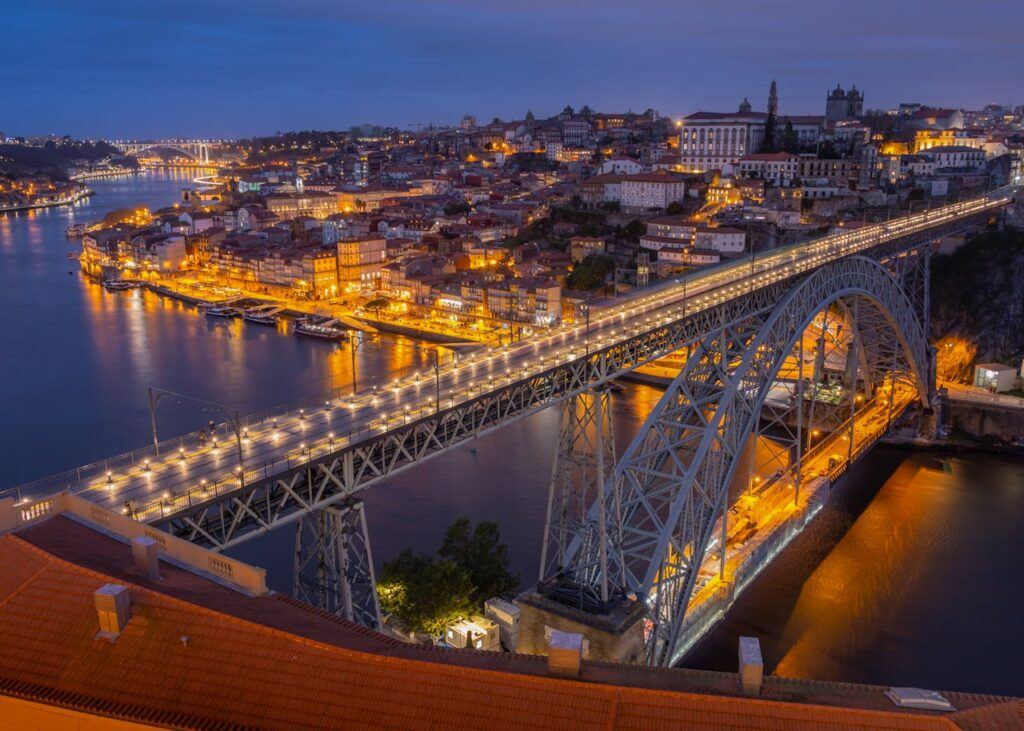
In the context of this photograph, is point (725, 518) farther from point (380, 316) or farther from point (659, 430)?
point (380, 316)

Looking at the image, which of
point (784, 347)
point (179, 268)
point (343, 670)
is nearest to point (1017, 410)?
point (784, 347)

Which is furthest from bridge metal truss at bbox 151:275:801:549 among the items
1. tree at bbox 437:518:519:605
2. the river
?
the river

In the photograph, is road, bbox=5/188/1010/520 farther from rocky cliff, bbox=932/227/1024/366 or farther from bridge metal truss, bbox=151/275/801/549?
rocky cliff, bbox=932/227/1024/366

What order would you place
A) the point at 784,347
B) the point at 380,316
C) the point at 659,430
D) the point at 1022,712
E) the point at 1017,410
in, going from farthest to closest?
the point at 380,316
the point at 1017,410
the point at 784,347
the point at 659,430
the point at 1022,712

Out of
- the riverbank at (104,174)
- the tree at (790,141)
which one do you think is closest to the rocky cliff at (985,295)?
the tree at (790,141)

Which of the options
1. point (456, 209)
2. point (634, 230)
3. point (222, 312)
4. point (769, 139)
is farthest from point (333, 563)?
point (456, 209)
